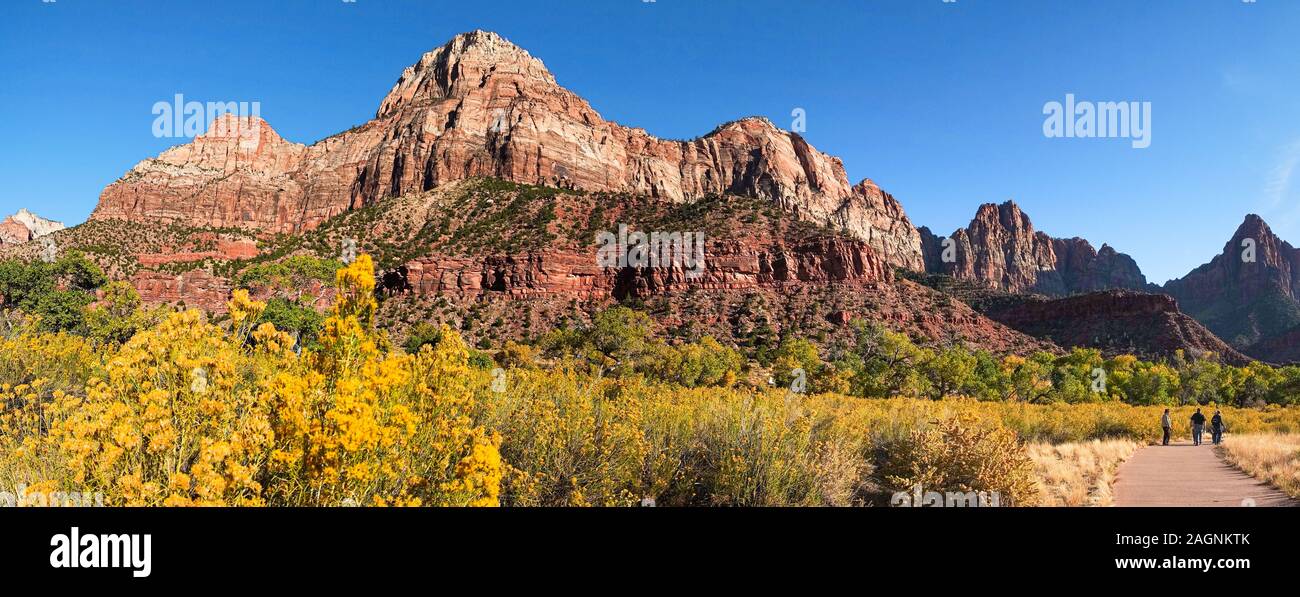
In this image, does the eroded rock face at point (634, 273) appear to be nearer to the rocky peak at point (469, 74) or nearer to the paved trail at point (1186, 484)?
the paved trail at point (1186, 484)

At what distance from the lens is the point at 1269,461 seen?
9602 mm

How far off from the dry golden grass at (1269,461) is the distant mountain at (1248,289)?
11970 centimetres

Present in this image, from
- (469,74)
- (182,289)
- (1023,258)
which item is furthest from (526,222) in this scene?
(1023,258)

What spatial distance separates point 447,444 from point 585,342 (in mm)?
34436

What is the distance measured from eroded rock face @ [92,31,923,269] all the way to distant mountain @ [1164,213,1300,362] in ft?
283

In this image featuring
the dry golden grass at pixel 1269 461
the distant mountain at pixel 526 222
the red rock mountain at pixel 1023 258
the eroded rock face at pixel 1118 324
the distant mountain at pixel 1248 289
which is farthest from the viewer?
the red rock mountain at pixel 1023 258

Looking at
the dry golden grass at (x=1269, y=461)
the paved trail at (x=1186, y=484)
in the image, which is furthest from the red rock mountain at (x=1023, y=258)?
the paved trail at (x=1186, y=484)

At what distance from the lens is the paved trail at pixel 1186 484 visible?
724cm

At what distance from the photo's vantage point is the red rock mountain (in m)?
177

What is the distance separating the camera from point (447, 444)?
329 centimetres

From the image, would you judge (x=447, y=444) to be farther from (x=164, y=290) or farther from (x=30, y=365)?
(x=164, y=290)

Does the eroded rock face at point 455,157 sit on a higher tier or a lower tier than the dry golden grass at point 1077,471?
higher

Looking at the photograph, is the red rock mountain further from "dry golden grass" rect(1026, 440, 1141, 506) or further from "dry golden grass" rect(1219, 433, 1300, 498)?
"dry golden grass" rect(1026, 440, 1141, 506)
